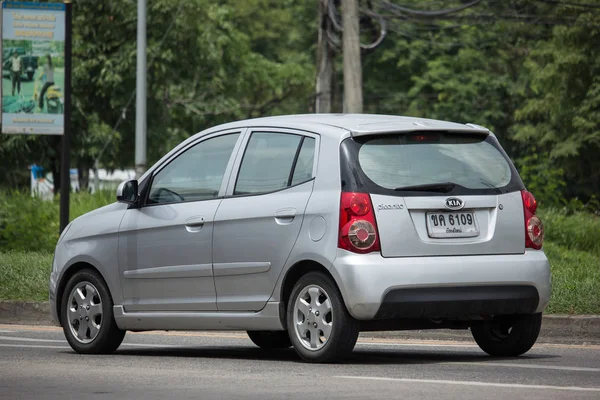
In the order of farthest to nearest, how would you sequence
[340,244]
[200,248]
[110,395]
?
[200,248]
[340,244]
[110,395]

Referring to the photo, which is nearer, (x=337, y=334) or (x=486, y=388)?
(x=486, y=388)

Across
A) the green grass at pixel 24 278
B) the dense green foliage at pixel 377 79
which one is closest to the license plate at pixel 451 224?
the green grass at pixel 24 278

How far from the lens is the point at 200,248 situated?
10.2 m

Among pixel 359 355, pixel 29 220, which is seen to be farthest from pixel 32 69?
pixel 359 355

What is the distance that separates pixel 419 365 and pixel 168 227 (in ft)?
7.27

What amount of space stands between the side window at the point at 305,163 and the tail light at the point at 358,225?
516mm

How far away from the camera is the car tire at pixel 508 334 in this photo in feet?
32.8

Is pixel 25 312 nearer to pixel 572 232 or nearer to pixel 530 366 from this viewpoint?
pixel 530 366

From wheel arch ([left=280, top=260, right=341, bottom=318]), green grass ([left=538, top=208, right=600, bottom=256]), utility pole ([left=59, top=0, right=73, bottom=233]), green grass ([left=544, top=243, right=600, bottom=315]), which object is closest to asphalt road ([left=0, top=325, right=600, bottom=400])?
wheel arch ([left=280, top=260, right=341, bottom=318])

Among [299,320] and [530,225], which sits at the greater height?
[530,225]

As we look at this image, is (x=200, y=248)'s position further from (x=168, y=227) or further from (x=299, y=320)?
(x=299, y=320)

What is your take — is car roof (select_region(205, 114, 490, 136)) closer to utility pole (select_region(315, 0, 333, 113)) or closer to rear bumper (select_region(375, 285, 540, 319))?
rear bumper (select_region(375, 285, 540, 319))

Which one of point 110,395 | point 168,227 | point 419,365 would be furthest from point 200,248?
point 110,395

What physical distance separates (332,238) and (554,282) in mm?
5183
